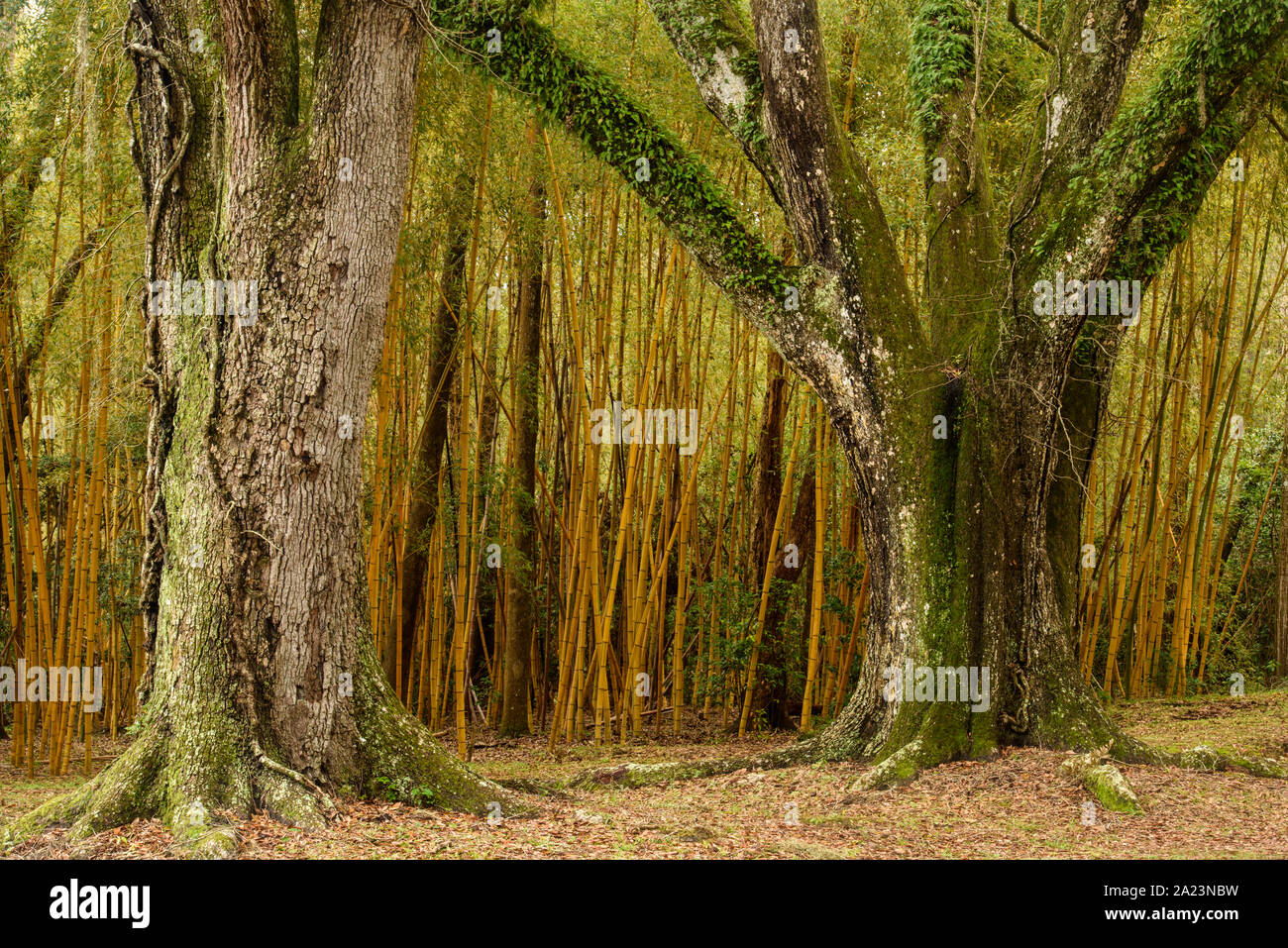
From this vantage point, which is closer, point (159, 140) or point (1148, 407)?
point (159, 140)

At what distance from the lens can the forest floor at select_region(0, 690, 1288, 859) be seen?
3305mm

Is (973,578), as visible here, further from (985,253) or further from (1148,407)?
(1148,407)

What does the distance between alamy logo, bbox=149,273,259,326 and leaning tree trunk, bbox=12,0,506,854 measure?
2cm

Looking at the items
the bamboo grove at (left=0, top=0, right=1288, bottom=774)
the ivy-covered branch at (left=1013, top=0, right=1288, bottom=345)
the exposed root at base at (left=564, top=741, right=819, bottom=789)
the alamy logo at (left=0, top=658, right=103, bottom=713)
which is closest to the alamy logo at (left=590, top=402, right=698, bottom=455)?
the bamboo grove at (left=0, top=0, right=1288, bottom=774)

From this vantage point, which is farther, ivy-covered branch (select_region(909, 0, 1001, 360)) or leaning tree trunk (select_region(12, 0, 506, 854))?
ivy-covered branch (select_region(909, 0, 1001, 360))

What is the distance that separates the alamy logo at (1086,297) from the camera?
15.5ft

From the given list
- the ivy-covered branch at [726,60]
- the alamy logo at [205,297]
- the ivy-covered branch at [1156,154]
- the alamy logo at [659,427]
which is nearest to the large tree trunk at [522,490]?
the alamy logo at [659,427]

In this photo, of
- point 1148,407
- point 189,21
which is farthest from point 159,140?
point 1148,407

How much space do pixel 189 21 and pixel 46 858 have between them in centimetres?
321

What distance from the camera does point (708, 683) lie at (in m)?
8.38

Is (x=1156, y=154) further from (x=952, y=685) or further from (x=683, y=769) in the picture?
(x=683, y=769)

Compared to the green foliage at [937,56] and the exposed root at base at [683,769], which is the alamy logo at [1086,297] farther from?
the exposed root at base at [683,769]

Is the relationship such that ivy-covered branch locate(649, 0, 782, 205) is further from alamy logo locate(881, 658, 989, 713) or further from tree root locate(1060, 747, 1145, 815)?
tree root locate(1060, 747, 1145, 815)

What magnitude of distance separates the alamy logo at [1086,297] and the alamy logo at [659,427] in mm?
3058
